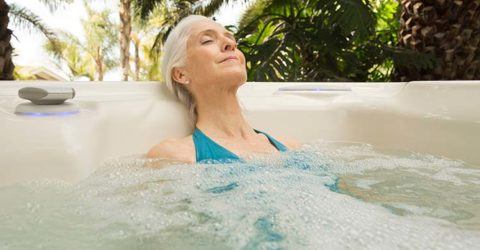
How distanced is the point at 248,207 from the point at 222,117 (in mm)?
598

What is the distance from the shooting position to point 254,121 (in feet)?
5.40

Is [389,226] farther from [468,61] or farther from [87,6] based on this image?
[87,6]

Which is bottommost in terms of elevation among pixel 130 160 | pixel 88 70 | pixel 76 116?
pixel 88 70

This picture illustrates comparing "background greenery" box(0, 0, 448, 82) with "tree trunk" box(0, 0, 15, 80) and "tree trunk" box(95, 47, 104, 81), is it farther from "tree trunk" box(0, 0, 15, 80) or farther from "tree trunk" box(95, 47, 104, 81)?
"tree trunk" box(95, 47, 104, 81)

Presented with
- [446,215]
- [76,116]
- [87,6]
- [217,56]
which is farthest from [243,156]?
[87,6]

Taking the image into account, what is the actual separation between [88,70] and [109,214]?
43.3ft

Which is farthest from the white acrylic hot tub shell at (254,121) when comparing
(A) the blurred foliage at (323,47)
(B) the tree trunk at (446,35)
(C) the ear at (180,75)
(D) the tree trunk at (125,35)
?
(D) the tree trunk at (125,35)

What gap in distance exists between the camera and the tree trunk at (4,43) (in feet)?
12.0

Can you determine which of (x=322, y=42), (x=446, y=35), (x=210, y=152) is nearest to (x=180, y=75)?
(x=210, y=152)

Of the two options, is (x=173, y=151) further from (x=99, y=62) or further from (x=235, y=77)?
(x=99, y=62)

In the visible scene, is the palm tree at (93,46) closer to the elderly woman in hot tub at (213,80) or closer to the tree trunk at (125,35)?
the tree trunk at (125,35)

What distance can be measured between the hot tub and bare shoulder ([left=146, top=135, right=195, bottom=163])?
0.07m

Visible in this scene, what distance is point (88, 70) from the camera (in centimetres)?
1313

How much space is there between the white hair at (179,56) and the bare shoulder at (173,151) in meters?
0.25
